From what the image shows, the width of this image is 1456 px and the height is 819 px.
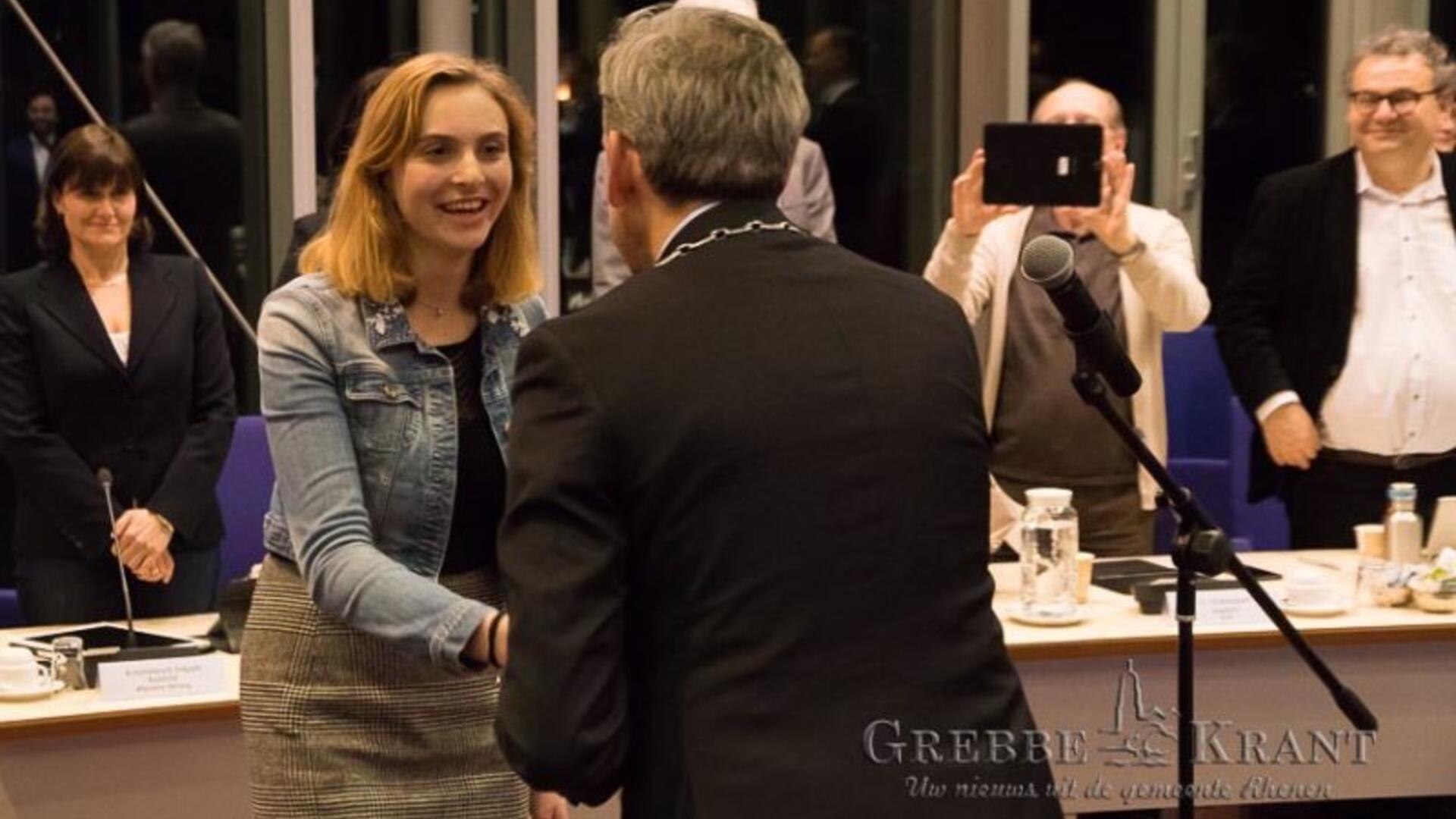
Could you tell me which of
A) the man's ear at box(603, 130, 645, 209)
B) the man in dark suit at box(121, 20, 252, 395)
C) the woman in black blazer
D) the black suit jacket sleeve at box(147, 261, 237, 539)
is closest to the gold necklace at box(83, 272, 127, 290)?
the woman in black blazer

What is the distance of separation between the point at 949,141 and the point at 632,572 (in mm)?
5174

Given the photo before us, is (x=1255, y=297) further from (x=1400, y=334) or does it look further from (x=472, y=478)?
(x=472, y=478)

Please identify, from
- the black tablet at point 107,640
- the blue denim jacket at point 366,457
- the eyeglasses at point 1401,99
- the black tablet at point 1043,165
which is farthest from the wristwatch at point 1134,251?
the blue denim jacket at point 366,457

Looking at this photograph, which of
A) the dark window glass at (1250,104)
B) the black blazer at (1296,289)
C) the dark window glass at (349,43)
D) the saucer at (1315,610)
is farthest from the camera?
the dark window glass at (1250,104)

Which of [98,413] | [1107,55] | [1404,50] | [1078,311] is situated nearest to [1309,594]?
[1404,50]

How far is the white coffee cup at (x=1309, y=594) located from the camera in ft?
12.3

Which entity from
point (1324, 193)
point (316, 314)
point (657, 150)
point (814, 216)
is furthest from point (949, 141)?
point (657, 150)

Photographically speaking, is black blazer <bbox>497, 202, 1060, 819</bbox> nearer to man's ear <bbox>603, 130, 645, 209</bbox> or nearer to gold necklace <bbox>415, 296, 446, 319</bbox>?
man's ear <bbox>603, 130, 645, 209</bbox>

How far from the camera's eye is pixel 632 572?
176cm

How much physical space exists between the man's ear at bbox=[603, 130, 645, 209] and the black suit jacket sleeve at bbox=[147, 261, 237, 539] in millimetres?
2662

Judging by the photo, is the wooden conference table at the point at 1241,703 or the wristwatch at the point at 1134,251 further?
the wristwatch at the point at 1134,251

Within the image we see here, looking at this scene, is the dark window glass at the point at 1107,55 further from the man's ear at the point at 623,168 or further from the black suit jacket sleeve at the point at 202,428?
the man's ear at the point at 623,168

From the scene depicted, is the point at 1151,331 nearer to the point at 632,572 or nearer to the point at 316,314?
the point at 316,314

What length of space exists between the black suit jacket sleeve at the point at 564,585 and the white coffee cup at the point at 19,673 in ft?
5.43
